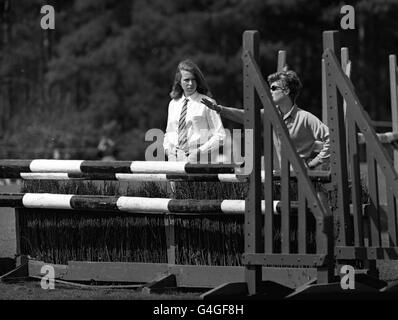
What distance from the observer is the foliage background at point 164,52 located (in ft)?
117

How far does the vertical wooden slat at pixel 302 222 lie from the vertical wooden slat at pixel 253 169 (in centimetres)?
28

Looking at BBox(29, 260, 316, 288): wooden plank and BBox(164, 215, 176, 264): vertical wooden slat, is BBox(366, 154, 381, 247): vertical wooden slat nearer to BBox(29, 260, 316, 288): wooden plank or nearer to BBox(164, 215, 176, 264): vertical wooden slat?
BBox(29, 260, 316, 288): wooden plank

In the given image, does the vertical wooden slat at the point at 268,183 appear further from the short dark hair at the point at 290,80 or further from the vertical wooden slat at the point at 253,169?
the short dark hair at the point at 290,80

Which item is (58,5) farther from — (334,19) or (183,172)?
(183,172)

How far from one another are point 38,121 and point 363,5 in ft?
40.4

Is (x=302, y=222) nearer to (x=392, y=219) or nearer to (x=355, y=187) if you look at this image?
(x=355, y=187)

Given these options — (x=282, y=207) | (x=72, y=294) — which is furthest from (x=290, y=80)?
(x=72, y=294)

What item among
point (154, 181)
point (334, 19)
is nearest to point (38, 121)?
point (334, 19)

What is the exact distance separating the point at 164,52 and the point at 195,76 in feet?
101

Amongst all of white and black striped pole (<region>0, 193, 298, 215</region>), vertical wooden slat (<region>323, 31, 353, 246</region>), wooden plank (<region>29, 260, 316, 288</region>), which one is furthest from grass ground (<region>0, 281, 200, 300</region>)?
vertical wooden slat (<region>323, 31, 353, 246</region>)

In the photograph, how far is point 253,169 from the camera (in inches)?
254

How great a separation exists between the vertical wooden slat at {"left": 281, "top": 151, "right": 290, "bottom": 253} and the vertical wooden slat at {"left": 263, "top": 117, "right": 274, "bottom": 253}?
0.08 meters

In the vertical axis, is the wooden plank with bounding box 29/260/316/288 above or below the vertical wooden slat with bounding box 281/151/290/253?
below

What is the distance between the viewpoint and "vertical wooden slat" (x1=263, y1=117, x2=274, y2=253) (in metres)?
6.39
